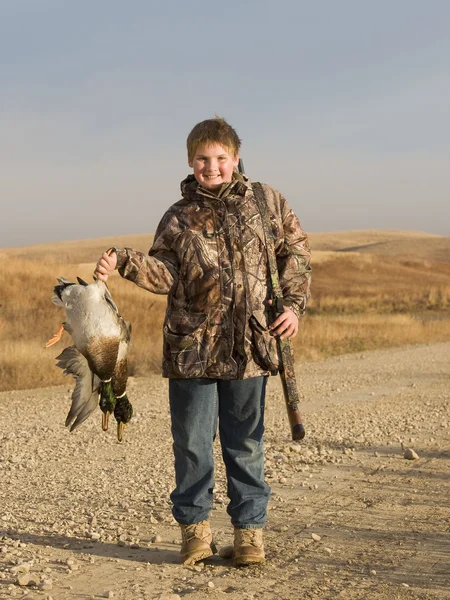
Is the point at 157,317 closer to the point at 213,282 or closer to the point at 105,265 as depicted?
the point at 213,282

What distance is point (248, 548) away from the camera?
4348mm

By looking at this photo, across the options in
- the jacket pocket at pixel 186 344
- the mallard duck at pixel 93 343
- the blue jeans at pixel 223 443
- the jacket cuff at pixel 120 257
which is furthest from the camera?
the blue jeans at pixel 223 443

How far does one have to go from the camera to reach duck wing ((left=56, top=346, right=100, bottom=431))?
4.22m

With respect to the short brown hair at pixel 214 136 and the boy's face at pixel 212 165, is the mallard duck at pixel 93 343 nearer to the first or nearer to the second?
the boy's face at pixel 212 165

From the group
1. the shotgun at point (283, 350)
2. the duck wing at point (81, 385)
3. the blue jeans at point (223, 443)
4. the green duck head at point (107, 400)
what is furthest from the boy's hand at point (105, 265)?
the shotgun at point (283, 350)

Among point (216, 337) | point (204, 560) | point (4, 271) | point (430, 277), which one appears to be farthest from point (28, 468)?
point (430, 277)

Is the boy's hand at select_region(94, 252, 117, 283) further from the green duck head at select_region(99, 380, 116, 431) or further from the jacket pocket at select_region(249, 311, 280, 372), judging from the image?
the jacket pocket at select_region(249, 311, 280, 372)

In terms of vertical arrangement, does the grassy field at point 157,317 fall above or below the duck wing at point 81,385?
below

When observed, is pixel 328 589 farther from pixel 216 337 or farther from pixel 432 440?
pixel 432 440

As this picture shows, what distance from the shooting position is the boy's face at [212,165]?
424 centimetres

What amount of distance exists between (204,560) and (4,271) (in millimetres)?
15596

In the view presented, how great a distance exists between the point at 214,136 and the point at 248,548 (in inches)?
82.0

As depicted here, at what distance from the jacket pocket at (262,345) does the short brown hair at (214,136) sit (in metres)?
0.85

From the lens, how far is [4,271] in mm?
19172
